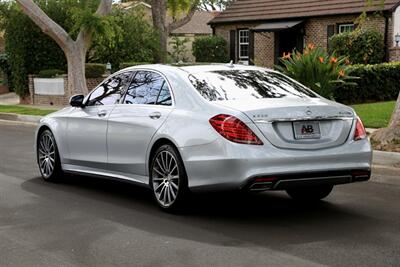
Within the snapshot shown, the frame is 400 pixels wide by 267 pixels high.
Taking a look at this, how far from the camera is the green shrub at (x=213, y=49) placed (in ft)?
109

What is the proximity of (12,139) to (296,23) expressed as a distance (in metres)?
17.1

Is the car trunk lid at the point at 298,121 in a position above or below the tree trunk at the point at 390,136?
above

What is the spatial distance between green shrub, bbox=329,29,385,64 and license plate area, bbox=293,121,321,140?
18.5 metres

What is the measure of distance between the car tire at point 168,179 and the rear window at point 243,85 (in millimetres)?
713

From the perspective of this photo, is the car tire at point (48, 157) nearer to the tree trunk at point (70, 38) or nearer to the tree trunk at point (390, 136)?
the tree trunk at point (390, 136)

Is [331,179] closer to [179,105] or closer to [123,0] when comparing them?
[179,105]

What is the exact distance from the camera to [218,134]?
6.54 metres

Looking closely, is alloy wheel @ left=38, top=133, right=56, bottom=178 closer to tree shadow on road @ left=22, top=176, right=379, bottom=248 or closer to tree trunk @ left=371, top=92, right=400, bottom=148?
tree shadow on road @ left=22, top=176, right=379, bottom=248

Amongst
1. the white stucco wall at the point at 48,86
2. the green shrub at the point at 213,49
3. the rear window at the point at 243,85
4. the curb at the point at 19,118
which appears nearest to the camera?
the rear window at the point at 243,85

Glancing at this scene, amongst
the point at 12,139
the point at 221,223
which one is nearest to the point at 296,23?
the point at 12,139

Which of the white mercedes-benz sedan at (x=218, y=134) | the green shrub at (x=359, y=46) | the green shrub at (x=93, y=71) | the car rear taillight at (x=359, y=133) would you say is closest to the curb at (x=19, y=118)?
the green shrub at (x=93, y=71)

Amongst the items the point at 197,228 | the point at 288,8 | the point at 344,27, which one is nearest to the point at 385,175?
the point at 197,228

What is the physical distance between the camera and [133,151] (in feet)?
24.9

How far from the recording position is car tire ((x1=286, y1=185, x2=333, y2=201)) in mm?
7660
